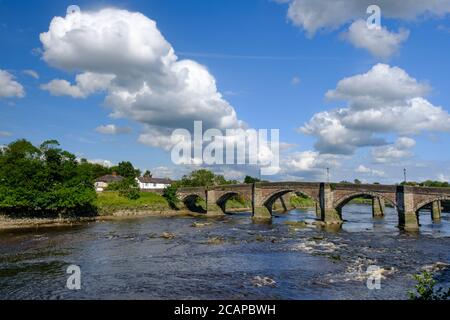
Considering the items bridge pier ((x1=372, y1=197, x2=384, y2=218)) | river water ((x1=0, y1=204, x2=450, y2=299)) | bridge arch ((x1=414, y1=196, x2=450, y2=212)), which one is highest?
bridge arch ((x1=414, y1=196, x2=450, y2=212))

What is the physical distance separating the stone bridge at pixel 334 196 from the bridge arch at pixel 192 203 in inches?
76.5

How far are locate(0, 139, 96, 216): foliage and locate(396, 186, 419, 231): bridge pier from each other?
192 ft

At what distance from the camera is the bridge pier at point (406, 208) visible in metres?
67.2

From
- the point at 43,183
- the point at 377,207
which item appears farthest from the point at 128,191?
the point at 377,207

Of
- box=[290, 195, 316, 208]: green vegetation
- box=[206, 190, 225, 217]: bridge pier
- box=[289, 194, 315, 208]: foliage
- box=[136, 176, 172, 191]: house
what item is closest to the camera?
box=[206, 190, 225, 217]: bridge pier

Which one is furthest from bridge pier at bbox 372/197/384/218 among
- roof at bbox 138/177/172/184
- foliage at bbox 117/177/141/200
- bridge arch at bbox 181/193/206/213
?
roof at bbox 138/177/172/184

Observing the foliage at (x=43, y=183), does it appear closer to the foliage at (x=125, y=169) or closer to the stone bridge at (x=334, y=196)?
the stone bridge at (x=334, y=196)

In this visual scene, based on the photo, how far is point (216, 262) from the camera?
133 feet

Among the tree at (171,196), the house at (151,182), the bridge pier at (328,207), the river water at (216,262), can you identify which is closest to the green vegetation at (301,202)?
the tree at (171,196)

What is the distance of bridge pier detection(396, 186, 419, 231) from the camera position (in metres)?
67.2

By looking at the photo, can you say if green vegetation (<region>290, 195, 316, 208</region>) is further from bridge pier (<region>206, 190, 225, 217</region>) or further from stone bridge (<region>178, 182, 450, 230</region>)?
bridge pier (<region>206, 190, 225, 217</region>)

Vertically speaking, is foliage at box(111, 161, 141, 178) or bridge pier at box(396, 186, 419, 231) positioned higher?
foliage at box(111, 161, 141, 178)

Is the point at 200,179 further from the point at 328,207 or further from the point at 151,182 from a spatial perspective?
the point at 328,207
